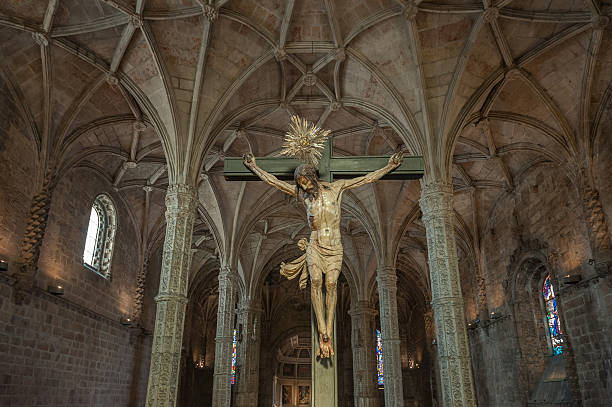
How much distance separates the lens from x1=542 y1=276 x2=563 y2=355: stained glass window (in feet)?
53.3

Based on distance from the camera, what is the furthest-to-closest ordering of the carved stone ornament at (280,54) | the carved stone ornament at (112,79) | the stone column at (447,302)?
the carved stone ornament at (280,54)
the carved stone ornament at (112,79)
the stone column at (447,302)

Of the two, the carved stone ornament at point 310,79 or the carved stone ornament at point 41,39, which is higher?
the carved stone ornament at point 310,79

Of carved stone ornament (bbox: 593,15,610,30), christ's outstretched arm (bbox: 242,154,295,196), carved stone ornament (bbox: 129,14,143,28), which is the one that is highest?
carved stone ornament (bbox: 129,14,143,28)

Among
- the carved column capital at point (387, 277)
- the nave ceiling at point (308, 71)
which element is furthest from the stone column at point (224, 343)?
the nave ceiling at point (308, 71)

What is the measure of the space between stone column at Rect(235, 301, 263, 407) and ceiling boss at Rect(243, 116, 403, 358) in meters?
19.9

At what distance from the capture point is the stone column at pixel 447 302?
10109 millimetres

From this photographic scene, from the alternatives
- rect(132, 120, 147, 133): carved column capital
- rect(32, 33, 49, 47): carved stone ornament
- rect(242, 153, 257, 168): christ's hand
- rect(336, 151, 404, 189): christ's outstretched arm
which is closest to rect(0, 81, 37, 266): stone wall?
rect(32, 33, 49, 47): carved stone ornament

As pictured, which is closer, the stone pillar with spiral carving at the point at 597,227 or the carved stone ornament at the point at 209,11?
the carved stone ornament at the point at 209,11

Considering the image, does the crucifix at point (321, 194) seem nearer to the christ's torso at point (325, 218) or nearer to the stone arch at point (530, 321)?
the christ's torso at point (325, 218)

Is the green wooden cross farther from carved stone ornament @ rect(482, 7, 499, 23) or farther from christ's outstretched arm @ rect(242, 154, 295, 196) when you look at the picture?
carved stone ornament @ rect(482, 7, 499, 23)

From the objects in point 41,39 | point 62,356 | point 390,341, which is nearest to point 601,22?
point 390,341

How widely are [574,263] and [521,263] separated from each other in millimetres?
3223

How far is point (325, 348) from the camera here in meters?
3.83

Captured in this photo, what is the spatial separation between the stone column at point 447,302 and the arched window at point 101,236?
1214 cm
